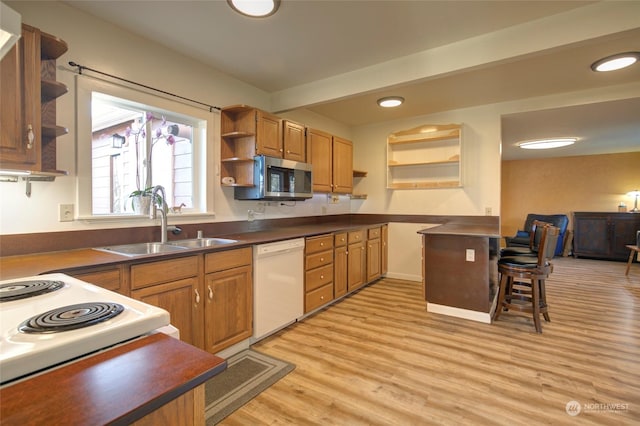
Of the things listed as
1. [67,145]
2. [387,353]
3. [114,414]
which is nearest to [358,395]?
[387,353]

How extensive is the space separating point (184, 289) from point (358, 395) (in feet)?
4.32

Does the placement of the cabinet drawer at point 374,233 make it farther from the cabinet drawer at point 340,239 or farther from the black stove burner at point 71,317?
the black stove burner at point 71,317

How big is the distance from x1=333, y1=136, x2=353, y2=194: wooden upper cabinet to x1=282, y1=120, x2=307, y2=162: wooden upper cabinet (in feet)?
2.36

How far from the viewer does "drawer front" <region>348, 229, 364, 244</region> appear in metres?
3.86

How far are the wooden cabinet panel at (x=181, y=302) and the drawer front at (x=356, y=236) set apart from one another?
2.12 metres

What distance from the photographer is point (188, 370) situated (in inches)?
26.6

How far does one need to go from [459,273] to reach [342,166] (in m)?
2.09

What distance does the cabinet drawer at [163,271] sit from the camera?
72.1 inches

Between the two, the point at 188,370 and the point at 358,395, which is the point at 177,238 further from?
the point at 188,370

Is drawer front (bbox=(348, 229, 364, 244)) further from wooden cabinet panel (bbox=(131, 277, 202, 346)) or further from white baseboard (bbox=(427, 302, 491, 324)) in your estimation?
wooden cabinet panel (bbox=(131, 277, 202, 346))

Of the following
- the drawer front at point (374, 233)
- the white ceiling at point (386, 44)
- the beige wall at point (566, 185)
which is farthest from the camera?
the beige wall at point (566, 185)

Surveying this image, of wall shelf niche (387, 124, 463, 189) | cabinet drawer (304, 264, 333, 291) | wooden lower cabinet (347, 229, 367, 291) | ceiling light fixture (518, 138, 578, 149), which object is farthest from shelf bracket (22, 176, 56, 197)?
ceiling light fixture (518, 138, 578, 149)

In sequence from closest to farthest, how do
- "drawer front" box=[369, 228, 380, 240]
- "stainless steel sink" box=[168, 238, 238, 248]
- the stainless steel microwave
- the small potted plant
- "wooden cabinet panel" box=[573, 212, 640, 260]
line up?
the small potted plant → "stainless steel sink" box=[168, 238, 238, 248] → the stainless steel microwave → "drawer front" box=[369, 228, 380, 240] → "wooden cabinet panel" box=[573, 212, 640, 260]

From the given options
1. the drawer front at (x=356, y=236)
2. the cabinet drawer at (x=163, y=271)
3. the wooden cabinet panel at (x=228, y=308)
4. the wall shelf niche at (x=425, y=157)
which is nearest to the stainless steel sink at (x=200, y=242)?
the wooden cabinet panel at (x=228, y=308)
